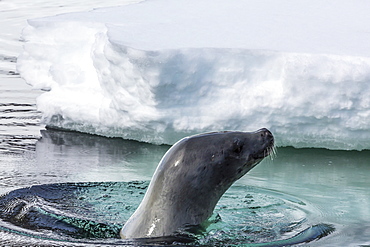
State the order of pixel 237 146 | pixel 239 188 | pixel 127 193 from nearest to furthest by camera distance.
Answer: pixel 237 146 < pixel 127 193 < pixel 239 188

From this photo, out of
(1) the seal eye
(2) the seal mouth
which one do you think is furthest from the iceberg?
(1) the seal eye

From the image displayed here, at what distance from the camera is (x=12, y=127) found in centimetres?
759

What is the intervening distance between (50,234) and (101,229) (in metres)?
0.30

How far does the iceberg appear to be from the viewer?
6.21m

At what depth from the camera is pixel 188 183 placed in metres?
4.25

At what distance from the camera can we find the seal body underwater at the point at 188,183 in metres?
4.22

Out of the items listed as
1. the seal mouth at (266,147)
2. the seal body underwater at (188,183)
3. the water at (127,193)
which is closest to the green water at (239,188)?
the water at (127,193)

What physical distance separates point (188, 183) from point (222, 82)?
2.31m

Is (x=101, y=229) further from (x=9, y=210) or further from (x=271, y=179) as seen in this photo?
(x=271, y=179)

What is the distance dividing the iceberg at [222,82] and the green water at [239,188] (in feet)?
0.74

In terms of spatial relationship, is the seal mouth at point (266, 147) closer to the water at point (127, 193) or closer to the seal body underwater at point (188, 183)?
the seal body underwater at point (188, 183)

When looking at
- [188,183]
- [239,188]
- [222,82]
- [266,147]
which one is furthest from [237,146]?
[222,82]

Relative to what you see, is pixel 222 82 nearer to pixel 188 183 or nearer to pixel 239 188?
pixel 239 188

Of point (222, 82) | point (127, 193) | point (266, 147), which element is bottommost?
point (127, 193)
